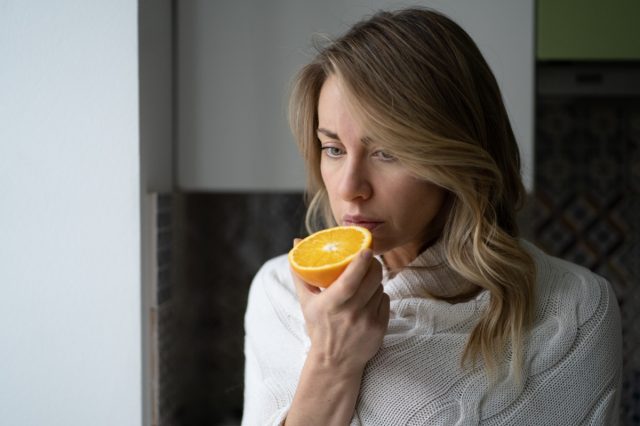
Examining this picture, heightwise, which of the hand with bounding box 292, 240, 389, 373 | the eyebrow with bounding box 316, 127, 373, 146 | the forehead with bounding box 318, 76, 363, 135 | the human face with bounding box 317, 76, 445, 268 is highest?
the forehead with bounding box 318, 76, 363, 135

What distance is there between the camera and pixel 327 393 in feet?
3.01

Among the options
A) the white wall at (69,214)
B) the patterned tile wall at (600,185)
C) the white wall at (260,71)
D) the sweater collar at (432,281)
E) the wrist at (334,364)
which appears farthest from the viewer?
the patterned tile wall at (600,185)

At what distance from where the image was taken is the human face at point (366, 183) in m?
0.96

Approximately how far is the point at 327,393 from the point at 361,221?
254 mm

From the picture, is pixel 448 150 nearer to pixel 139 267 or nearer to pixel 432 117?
pixel 432 117

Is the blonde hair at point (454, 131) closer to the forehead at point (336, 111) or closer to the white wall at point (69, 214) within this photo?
the forehead at point (336, 111)

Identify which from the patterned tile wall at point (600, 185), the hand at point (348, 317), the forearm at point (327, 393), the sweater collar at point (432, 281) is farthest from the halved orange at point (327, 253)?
the patterned tile wall at point (600, 185)

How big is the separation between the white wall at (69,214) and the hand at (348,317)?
612 millimetres

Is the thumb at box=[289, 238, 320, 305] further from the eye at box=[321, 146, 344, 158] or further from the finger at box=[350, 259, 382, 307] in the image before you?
the eye at box=[321, 146, 344, 158]

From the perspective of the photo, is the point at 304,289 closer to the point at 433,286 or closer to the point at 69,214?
the point at 433,286

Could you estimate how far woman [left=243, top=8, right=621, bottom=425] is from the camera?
0.93m

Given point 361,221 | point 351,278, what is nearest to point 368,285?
point 351,278

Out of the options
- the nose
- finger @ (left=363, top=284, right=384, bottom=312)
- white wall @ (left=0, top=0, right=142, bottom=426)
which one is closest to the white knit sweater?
finger @ (left=363, top=284, right=384, bottom=312)

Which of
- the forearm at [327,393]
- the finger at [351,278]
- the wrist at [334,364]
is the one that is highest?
the finger at [351,278]
